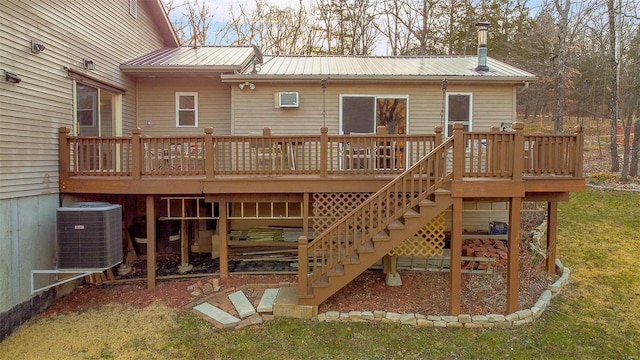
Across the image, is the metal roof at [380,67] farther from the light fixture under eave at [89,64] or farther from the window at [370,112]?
the light fixture under eave at [89,64]

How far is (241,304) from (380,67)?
6.66 metres

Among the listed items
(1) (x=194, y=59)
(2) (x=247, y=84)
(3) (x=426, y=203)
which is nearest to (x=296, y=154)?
(3) (x=426, y=203)

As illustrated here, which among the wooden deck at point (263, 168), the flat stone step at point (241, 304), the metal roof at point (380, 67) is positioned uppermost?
the metal roof at point (380, 67)

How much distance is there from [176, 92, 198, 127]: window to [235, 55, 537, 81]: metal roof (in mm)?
1465

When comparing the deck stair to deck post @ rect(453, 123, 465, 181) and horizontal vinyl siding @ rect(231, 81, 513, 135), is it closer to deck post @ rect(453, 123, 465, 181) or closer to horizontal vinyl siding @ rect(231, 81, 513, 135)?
deck post @ rect(453, 123, 465, 181)

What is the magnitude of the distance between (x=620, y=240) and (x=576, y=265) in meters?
2.12

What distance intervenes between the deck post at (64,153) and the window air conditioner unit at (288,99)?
4.12 m

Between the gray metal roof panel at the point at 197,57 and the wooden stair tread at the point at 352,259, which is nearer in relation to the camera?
the wooden stair tread at the point at 352,259

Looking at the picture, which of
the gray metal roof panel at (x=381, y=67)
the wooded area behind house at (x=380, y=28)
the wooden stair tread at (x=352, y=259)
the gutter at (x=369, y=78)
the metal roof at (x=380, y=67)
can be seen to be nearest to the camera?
the wooden stair tread at (x=352, y=259)

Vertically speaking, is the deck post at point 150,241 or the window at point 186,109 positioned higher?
the window at point 186,109

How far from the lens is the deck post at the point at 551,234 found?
7.09 m

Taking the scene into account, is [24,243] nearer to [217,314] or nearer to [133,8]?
[217,314]

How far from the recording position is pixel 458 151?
5.58 metres

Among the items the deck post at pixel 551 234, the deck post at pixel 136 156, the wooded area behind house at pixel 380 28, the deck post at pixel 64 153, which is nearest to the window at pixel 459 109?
the deck post at pixel 551 234
